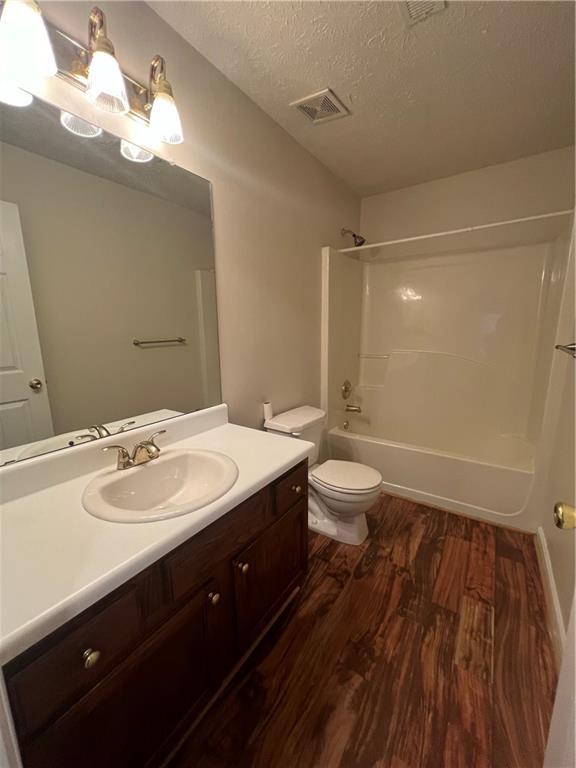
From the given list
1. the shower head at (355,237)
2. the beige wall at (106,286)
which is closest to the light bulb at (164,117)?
the beige wall at (106,286)

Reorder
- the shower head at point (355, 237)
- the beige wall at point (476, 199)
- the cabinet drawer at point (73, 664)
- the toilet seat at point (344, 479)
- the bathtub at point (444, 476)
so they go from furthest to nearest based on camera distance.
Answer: the shower head at point (355, 237), the beige wall at point (476, 199), the bathtub at point (444, 476), the toilet seat at point (344, 479), the cabinet drawer at point (73, 664)

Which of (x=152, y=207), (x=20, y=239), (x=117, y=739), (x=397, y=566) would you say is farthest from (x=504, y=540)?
(x=20, y=239)

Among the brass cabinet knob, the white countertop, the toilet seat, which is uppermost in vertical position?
the white countertop

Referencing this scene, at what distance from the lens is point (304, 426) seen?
5.84 ft

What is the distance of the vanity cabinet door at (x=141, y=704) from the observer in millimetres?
598

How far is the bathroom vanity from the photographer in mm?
546

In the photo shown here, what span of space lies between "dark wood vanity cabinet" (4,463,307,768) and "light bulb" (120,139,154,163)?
127 cm

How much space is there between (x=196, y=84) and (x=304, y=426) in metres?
1.64

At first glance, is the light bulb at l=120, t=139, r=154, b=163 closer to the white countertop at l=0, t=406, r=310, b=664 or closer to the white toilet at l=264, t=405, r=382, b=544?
the white countertop at l=0, t=406, r=310, b=664

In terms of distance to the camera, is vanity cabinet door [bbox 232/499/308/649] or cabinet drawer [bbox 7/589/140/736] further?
vanity cabinet door [bbox 232/499/308/649]

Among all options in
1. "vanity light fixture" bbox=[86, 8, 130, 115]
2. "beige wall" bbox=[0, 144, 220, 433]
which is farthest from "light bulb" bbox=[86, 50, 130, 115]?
"beige wall" bbox=[0, 144, 220, 433]

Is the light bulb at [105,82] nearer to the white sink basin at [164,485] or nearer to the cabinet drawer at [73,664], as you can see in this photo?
the white sink basin at [164,485]

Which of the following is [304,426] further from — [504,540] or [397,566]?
[504,540]

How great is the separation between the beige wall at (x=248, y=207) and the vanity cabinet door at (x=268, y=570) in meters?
0.63
